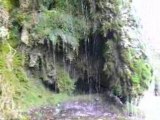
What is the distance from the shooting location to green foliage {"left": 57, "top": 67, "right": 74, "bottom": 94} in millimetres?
7840

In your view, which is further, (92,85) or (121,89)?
(92,85)

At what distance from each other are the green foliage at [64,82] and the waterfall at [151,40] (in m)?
1.55

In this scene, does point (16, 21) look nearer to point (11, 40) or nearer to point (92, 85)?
point (11, 40)

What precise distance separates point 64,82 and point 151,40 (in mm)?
5949

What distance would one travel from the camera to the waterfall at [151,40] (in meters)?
8.12

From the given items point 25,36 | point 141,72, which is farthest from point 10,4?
point 141,72

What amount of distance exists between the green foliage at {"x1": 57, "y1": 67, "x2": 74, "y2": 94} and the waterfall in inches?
60.9

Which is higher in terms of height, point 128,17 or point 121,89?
point 128,17

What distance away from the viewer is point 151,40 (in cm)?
1299

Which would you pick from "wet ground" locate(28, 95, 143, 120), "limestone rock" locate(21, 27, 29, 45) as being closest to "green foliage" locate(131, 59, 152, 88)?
"wet ground" locate(28, 95, 143, 120)

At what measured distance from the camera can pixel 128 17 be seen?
8.07 metres

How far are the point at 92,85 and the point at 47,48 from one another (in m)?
1.39

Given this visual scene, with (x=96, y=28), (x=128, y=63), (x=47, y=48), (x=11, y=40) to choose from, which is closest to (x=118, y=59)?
(x=128, y=63)

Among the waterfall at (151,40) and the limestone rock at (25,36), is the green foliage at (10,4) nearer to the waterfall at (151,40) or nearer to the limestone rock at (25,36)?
the limestone rock at (25,36)
